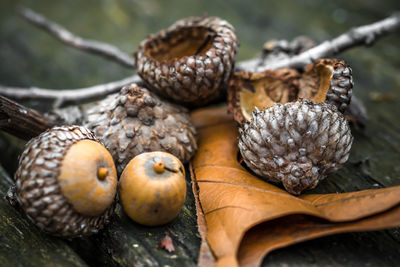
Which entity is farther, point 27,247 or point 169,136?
point 169,136

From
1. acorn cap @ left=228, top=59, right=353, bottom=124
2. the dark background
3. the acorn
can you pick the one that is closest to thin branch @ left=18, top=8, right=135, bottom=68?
the dark background

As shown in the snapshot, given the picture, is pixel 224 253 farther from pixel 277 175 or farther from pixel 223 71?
pixel 223 71

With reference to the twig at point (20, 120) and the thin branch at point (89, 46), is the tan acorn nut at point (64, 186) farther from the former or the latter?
the thin branch at point (89, 46)

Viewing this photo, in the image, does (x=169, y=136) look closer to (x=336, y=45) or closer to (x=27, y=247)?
(x=27, y=247)

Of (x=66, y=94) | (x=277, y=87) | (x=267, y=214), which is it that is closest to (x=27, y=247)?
(x=267, y=214)

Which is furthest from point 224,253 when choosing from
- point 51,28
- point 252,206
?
point 51,28

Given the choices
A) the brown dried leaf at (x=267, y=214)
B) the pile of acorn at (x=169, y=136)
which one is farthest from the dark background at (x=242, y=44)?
the pile of acorn at (x=169, y=136)
